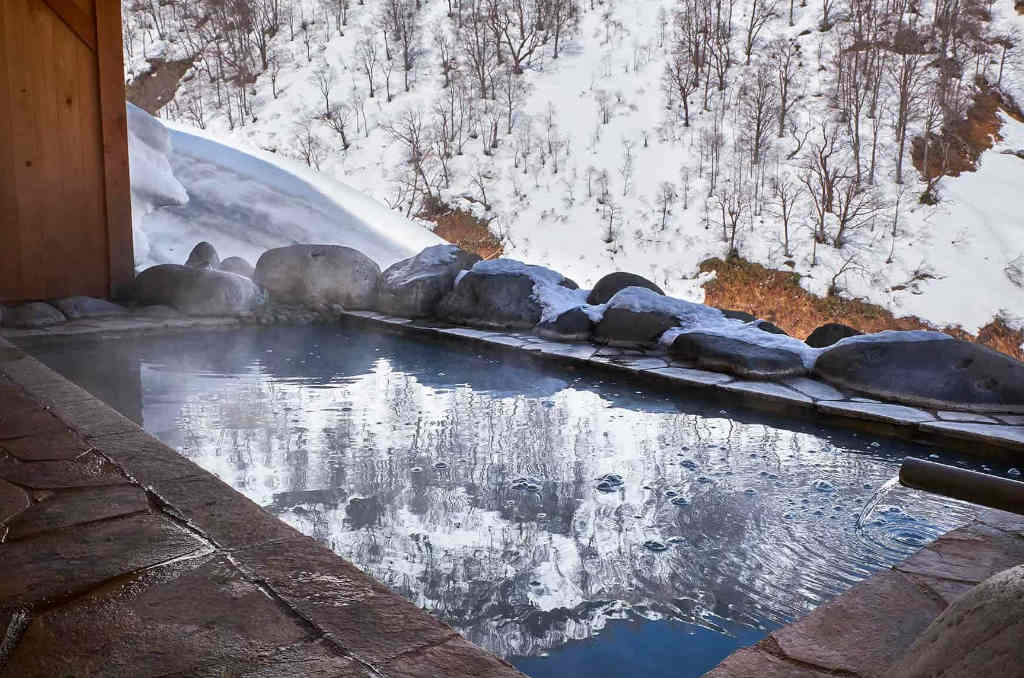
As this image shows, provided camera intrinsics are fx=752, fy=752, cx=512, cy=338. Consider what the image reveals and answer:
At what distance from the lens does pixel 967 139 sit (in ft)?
45.2

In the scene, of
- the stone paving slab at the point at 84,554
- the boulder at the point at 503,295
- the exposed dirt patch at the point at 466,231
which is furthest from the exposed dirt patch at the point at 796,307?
the stone paving slab at the point at 84,554

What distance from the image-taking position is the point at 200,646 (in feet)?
3.95

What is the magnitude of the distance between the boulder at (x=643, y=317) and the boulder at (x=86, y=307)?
357cm

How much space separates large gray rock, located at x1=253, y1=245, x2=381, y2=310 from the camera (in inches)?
242

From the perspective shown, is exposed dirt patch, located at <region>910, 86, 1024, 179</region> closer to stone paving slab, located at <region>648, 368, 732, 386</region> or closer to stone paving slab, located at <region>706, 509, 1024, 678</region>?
stone paving slab, located at <region>648, 368, 732, 386</region>

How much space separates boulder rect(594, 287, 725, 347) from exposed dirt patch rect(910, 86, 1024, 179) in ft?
36.5

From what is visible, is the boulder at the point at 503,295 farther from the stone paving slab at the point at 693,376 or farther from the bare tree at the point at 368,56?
the bare tree at the point at 368,56

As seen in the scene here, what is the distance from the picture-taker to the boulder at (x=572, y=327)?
4883 mm

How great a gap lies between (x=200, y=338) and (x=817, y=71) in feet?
49.6

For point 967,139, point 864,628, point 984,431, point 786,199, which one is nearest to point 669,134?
point 786,199

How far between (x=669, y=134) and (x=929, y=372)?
13773 millimetres

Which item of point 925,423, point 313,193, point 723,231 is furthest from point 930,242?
point 925,423

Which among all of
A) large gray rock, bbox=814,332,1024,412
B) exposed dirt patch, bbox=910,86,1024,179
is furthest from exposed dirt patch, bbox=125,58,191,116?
large gray rock, bbox=814,332,1024,412

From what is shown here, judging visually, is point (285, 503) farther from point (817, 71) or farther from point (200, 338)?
point (817, 71)
